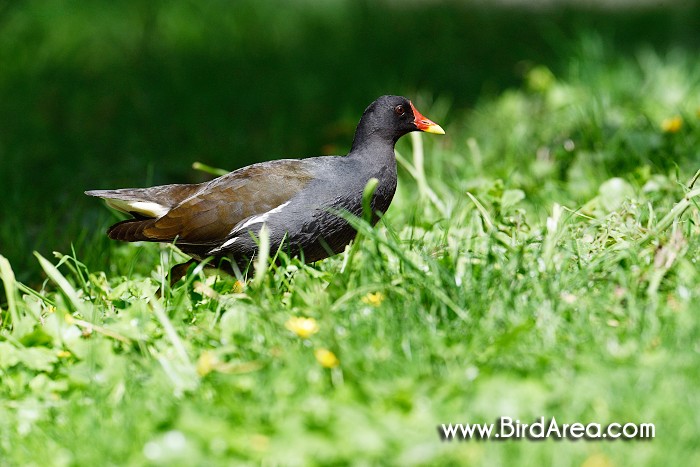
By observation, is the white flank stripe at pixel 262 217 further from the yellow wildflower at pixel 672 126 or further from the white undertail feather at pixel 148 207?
the yellow wildflower at pixel 672 126

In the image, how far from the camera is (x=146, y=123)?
19.6ft

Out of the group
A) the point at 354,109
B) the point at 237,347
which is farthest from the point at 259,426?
the point at 354,109

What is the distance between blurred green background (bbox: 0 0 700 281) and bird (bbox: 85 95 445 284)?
0.43 meters

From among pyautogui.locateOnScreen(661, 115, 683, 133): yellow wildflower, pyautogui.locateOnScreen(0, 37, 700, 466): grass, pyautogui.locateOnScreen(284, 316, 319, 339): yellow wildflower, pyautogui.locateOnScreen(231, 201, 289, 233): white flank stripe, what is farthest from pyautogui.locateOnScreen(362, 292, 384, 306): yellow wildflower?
pyautogui.locateOnScreen(661, 115, 683, 133): yellow wildflower

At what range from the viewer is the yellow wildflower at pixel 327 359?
7.98 ft

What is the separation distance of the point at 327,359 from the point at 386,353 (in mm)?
161

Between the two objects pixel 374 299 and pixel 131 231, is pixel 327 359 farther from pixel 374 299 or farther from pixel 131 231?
pixel 131 231

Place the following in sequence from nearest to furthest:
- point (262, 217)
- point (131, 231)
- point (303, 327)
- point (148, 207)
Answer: point (303, 327), point (262, 217), point (131, 231), point (148, 207)

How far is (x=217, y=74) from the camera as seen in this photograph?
21.9 ft

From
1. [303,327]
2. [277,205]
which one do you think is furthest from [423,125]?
[303,327]

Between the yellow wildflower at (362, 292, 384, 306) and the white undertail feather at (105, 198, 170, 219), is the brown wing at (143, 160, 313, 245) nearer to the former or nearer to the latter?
the white undertail feather at (105, 198, 170, 219)

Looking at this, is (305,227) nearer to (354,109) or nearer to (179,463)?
(179,463)

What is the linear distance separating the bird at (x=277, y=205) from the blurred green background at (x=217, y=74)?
0.43 metres

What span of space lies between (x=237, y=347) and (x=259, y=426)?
42cm
